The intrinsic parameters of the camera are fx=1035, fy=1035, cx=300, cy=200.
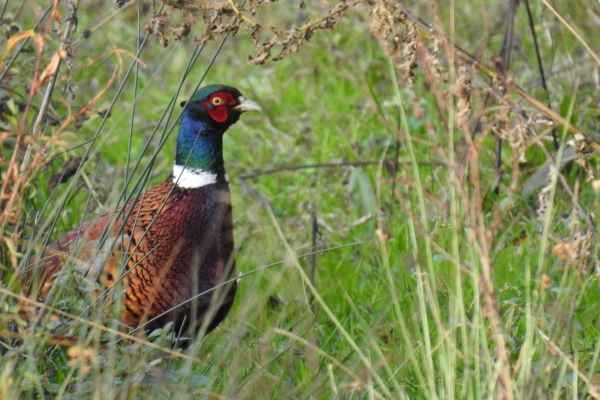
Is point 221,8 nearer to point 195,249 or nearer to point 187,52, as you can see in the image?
point 195,249

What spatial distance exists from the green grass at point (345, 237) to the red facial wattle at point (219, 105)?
0.90 ft

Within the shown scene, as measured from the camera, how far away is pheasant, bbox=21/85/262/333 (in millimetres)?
2863

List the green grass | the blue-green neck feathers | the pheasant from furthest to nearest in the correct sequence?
the blue-green neck feathers → the pheasant → the green grass

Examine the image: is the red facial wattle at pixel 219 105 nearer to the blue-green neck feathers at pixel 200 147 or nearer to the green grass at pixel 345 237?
the blue-green neck feathers at pixel 200 147

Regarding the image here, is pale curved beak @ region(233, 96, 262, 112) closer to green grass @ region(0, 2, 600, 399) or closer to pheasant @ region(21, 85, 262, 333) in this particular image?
pheasant @ region(21, 85, 262, 333)

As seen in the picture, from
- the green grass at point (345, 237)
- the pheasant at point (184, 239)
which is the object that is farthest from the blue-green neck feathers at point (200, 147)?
the green grass at point (345, 237)

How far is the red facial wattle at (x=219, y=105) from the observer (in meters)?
3.23

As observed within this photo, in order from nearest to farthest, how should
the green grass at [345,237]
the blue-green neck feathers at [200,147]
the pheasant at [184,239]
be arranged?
the green grass at [345,237] → the pheasant at [184,239] → the blue-green neck feathers at [200,147]

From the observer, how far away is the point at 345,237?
390 centimetres

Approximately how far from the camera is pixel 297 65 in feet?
18.0

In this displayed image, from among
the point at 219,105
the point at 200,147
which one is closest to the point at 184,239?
the point at 200,147

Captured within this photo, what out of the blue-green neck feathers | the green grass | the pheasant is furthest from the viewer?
the blue-green neck feathers

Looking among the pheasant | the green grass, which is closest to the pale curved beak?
the pheasant

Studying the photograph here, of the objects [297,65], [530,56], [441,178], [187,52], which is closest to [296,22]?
[297,65]
